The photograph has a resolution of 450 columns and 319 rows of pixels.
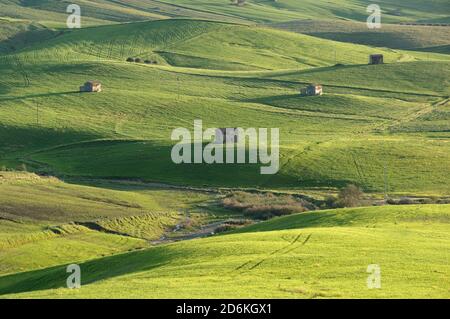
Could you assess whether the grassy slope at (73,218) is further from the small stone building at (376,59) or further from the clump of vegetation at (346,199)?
the small stone building at (376,59)

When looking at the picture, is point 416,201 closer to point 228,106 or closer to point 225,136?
point 225,136

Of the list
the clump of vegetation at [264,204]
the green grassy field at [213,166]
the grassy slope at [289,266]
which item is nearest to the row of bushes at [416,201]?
the green grassy field at [213,166]

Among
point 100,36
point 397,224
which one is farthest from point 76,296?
point 100,36

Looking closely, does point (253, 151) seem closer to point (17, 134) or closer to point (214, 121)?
point (214, 121)

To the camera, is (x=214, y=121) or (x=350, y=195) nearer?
(x=350, y=195)

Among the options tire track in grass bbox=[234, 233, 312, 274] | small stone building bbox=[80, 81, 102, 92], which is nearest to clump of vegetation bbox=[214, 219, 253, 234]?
tire track in grass bbox=[234, 233, 312, 274]

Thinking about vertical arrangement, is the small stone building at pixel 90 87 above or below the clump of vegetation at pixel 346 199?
above
